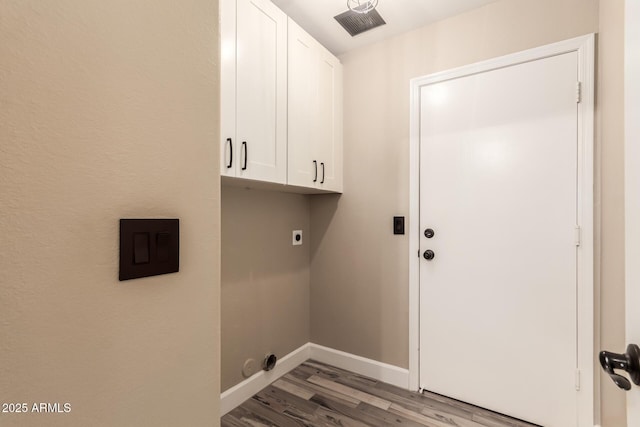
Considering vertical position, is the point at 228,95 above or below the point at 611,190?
above

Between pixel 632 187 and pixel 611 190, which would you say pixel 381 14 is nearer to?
pixel 611 190

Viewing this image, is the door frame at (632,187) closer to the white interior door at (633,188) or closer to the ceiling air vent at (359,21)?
the white interior door at (633,188)

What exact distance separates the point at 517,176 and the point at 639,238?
1327 mm

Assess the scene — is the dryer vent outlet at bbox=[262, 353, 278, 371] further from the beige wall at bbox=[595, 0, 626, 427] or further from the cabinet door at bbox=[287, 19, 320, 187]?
the beige wall at bbox=[595, 0, 626, 427]

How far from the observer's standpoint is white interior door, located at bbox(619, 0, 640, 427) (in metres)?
0.56

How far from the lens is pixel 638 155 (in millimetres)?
560

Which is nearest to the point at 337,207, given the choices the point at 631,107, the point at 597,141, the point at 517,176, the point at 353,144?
the point at 353,144

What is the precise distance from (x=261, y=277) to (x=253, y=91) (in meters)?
1.21

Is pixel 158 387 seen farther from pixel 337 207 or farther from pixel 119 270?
pixel 337 207

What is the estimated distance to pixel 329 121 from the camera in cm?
221

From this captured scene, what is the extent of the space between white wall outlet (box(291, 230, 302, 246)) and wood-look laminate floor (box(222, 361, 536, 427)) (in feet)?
3.25

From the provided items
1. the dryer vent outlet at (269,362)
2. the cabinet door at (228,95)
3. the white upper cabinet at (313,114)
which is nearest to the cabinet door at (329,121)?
the white upper cabinet at (313,114)

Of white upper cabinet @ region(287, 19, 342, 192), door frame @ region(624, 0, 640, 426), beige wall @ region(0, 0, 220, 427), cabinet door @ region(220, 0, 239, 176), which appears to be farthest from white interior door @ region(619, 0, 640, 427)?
white upper cabinet @ region(287, 19, 342, 192)

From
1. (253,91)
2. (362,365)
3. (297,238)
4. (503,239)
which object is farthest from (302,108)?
(362,365)
